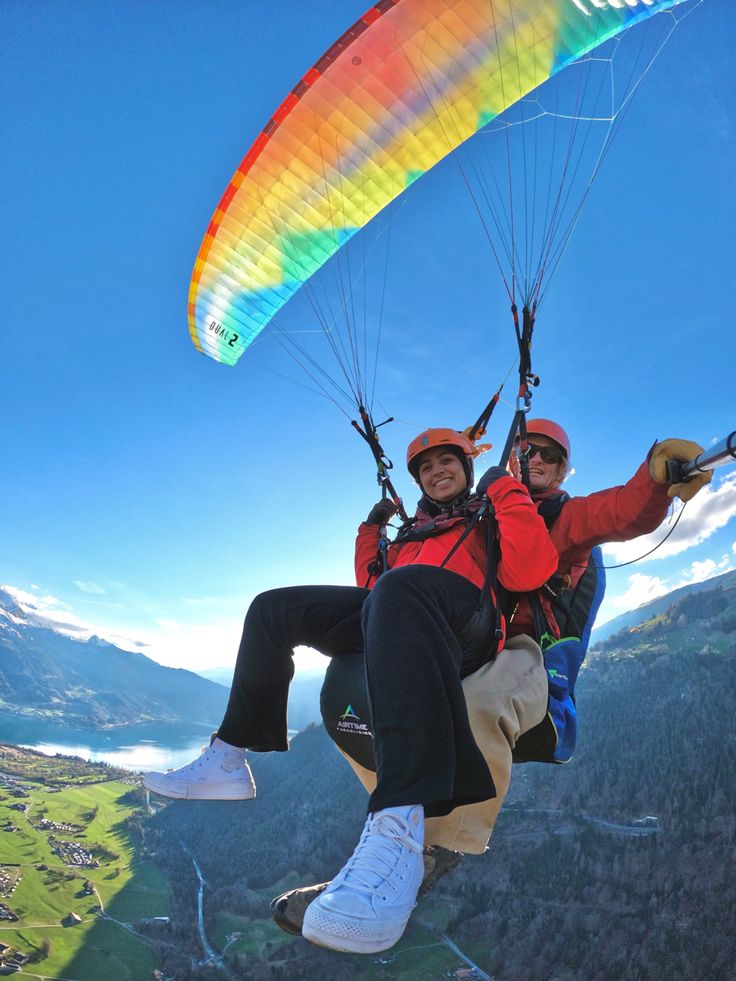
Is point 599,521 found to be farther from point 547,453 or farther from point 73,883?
point 73,883

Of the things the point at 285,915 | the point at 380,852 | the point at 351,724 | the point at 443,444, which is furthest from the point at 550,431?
the point at 285,915

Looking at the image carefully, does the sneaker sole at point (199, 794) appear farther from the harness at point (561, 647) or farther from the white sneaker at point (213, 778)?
the harness at point (561, 647)

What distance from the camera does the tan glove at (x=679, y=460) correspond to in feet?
10.2

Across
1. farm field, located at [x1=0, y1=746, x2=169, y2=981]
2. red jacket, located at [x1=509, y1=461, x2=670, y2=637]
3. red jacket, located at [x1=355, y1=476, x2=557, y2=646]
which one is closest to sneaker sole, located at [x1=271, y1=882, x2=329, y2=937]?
red jacket, located at [x1=355, y1=476, x2=557, y2=646]

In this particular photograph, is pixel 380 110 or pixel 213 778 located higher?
pixel 380 110

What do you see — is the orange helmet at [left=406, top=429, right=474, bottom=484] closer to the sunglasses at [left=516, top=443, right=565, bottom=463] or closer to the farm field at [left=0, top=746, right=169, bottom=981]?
the sunglasses at [left=516, top=443, right=565, bottom=463]

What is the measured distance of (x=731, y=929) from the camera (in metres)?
118

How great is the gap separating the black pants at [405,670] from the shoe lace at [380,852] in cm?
7

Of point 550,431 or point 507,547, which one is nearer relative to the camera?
point 507,547

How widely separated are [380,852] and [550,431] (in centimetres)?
340

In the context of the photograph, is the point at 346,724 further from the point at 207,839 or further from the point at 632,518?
the point at 207,839

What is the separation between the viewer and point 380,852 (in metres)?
2.22

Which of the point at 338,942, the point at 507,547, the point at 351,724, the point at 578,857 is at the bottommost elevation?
the point at 578,857

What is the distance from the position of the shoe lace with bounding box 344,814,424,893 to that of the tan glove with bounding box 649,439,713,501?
2187 mm
